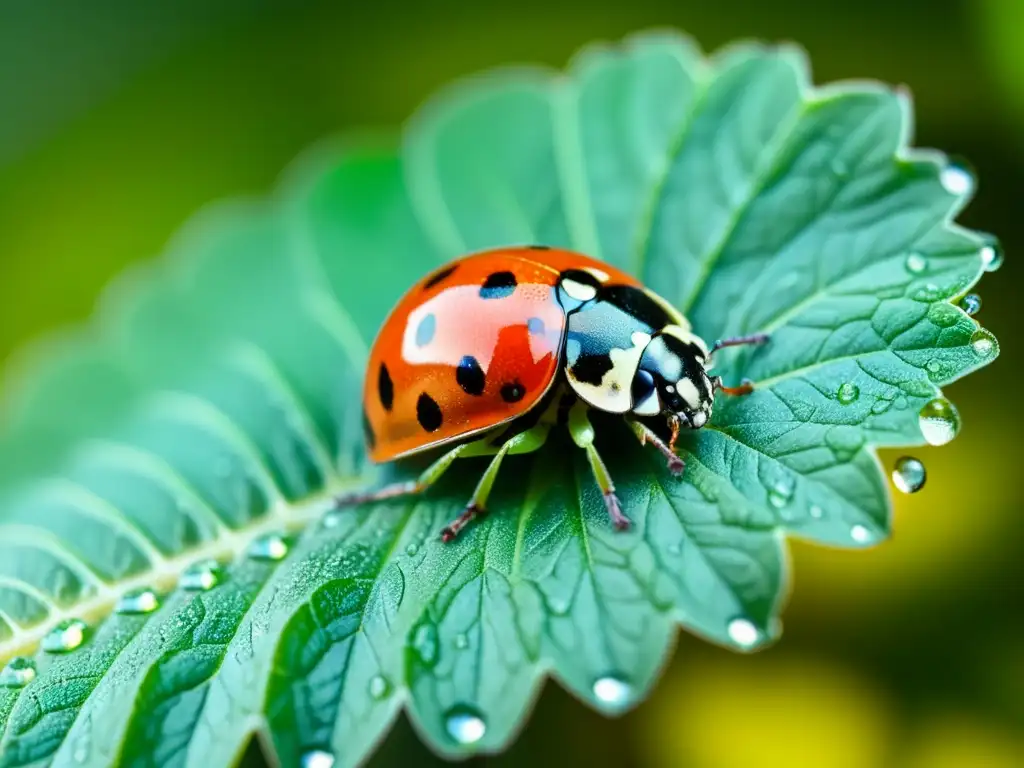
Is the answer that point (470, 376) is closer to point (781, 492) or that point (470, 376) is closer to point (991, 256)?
point (781, 492)

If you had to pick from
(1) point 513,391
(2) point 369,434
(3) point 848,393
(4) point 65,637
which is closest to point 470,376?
(1) point 513,391

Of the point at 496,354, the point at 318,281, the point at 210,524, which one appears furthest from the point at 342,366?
the point at 496,354

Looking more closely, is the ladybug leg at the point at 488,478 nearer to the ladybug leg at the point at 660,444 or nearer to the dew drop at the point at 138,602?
the ladybug leg at the point at 660,444

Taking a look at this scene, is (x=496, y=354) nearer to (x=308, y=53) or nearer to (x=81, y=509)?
(x=81, y=509)

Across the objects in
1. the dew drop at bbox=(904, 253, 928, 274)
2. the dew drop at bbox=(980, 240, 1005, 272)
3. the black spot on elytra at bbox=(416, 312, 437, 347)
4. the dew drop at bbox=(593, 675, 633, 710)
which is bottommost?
the dew drop at bbox=(593, 675, 633, 710)

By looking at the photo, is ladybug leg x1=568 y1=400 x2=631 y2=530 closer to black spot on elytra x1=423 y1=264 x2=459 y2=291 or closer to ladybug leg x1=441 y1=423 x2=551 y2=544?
ladybug leg x1=441 y1=423 x2=551 y2=544

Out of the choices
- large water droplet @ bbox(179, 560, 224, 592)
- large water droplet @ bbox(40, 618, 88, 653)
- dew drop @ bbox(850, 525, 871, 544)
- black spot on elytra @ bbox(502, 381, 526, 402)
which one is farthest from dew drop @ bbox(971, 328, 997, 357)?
large water droplet @ bbox(40, 618, 88, 653)
